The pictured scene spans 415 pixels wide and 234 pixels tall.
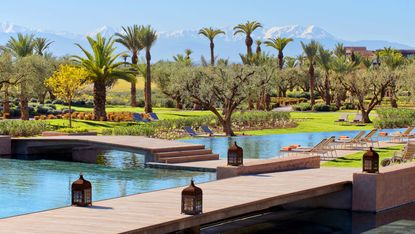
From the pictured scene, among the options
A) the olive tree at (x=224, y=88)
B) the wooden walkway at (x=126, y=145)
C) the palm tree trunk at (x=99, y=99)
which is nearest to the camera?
the wooden walkway at (x=126, y=145)

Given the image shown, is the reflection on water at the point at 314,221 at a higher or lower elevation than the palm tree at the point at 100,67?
lower

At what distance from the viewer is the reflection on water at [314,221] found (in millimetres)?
16891

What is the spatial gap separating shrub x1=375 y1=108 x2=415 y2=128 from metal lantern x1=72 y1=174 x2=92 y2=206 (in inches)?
1332

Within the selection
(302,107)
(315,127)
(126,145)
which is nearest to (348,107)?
(302,107)

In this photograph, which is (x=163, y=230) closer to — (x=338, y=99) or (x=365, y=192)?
(x=365, y=192)

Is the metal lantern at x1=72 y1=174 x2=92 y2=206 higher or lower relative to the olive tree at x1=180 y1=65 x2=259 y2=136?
lower

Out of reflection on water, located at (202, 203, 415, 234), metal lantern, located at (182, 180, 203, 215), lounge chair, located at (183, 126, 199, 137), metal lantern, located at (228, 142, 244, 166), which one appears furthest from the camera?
lounge chair, located at (183, 126, 199, 137)

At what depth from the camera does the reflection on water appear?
16891 millimetres

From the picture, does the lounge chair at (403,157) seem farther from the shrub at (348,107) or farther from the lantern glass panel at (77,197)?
the shrub at (348,107)

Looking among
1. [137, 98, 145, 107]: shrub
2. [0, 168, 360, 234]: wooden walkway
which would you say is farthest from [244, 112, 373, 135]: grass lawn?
[137, 98, 145, 107]: shrub

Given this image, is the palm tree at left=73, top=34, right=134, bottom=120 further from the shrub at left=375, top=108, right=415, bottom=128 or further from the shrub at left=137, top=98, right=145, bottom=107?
the shrub at left=137, top=98, right=145, bottom=107

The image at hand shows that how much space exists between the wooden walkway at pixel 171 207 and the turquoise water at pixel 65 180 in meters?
3.02

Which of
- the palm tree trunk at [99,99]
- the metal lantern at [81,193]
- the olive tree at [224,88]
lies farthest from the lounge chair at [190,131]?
the metal lantern at [81,193]

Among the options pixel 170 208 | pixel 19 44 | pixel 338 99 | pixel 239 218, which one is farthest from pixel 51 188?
pixel 338 99
